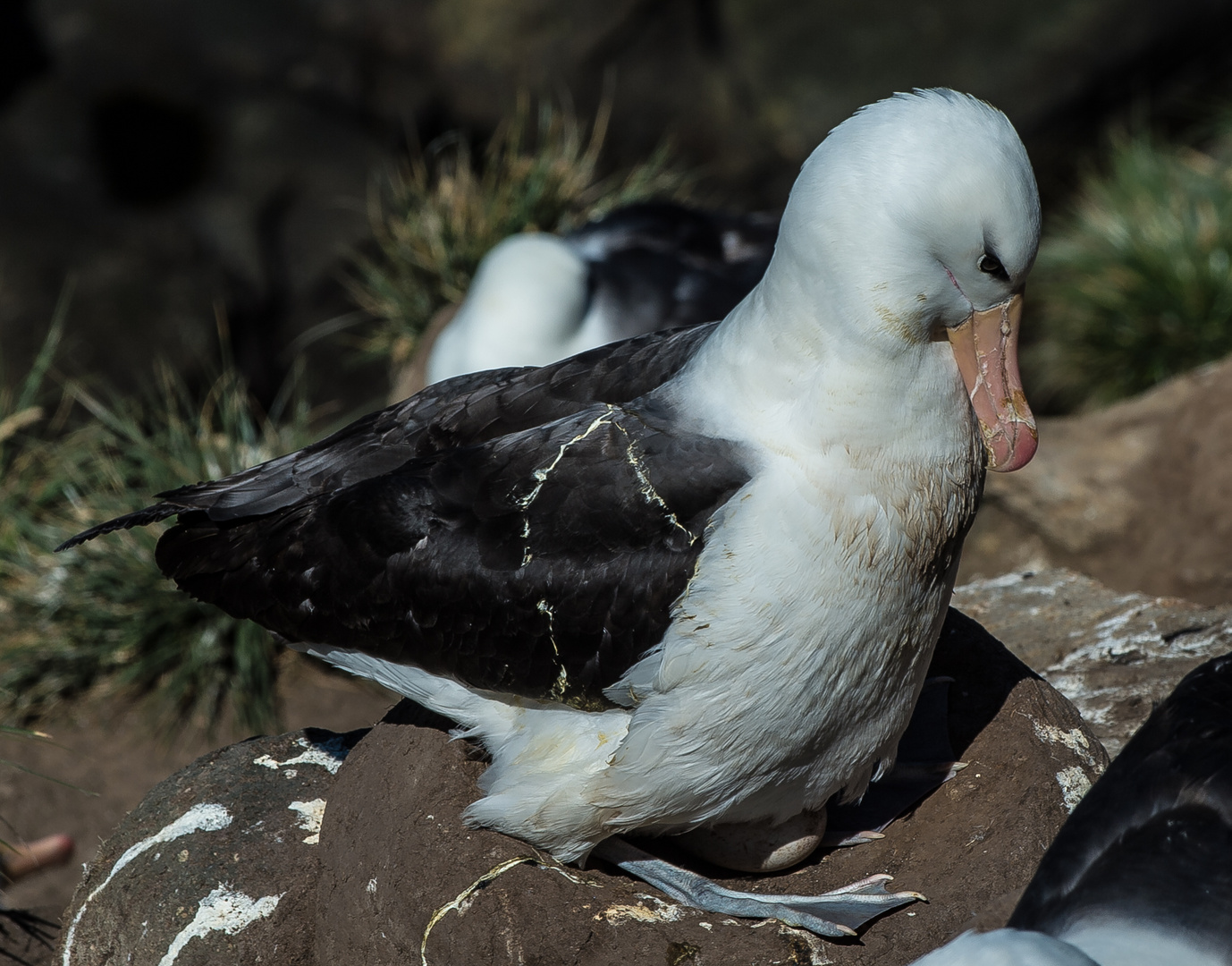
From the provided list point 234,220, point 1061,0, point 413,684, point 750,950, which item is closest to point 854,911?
point 750,950

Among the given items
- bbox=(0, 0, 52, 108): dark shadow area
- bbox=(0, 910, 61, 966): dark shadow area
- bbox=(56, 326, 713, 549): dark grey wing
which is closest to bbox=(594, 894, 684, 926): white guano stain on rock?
bbox=(56, 326, 713, 549): dark grey wing

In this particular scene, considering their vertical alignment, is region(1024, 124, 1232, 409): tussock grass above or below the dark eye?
below

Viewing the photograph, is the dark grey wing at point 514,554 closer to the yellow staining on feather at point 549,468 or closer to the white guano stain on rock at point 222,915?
the yellow staining on feather at point 549,468

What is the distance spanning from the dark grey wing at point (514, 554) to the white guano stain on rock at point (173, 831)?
76 cm

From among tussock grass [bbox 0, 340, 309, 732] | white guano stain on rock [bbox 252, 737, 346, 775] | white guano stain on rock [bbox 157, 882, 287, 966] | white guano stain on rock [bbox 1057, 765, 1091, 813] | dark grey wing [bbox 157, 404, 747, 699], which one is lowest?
tussock grass [bbox 0, 340, 309, 732]

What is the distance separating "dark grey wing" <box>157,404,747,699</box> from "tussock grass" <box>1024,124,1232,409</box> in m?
5.86

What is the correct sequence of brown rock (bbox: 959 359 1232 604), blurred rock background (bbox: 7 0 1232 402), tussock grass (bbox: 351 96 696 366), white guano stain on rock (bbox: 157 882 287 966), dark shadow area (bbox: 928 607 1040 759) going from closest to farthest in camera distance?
white guano stain on rock (bbox: 157 882 287 966)
dark shadow area (bbox: 928 607 1040 759)
brown rock (bbox: 959 359 1232 604)
tussock grass (bbox: 351 96 696 366)
blurred rock background (bbox: 7 0 1232 402)

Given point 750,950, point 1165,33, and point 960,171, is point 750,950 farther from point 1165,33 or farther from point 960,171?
point 1165,33

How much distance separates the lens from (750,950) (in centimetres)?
278

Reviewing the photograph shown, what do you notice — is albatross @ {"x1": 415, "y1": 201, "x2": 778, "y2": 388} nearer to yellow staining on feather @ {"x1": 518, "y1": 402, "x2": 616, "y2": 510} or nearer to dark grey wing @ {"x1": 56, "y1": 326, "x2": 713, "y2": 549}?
dark grey wing @ {"x1": 56, "y1": 326, "x2": 713, "y2": 549}

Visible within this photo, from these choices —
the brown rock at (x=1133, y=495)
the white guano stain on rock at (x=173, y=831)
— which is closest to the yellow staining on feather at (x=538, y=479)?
the white guano stain on rock at (x=173, y=831)

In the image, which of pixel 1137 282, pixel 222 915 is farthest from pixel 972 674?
pixel 1137 282

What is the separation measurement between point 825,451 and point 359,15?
720 centimetres

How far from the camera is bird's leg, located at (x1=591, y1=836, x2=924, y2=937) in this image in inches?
114
